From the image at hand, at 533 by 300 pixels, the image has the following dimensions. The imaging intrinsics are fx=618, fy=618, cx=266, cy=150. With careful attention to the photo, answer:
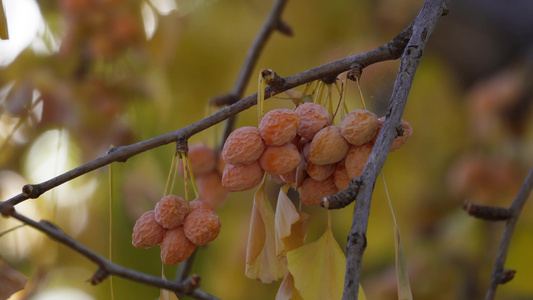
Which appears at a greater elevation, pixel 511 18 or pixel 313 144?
pixel 511 18

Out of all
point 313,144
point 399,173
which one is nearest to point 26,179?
point 399,173

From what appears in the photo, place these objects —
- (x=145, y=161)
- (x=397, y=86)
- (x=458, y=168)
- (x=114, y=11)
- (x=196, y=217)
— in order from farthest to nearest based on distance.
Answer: (x=145, y=161), (x=114, y=11), (x=458, y=168), (x=196, y=217), (x=397, y=86)

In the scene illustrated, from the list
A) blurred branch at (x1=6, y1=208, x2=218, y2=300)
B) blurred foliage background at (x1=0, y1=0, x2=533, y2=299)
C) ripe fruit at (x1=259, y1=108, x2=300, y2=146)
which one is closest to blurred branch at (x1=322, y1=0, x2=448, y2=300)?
ripe fruit at (x1=259, y1=108, x2=300, y2=146)

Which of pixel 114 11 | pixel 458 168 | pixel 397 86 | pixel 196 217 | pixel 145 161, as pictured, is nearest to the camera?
pixel 397 86

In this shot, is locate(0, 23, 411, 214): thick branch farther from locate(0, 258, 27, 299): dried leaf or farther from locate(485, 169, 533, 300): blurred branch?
locate(485, 169, 533, 300): blurred branch

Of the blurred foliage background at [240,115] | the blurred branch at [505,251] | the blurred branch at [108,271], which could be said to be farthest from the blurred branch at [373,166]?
the blurred foliage background at [240,115]

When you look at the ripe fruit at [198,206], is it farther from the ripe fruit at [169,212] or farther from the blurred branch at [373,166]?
the blurred branch at [373,166]

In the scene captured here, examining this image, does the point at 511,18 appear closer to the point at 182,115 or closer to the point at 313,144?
the point at 182,115
